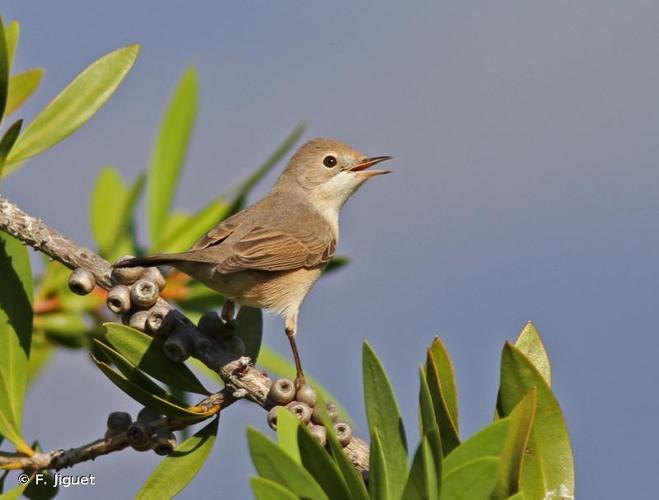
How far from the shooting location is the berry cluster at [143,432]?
2.78 metres

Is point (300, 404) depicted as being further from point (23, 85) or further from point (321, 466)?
point (23, 85)

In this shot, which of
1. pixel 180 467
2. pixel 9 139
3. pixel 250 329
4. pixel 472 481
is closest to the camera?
pixel 472 481

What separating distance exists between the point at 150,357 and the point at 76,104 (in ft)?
2.97

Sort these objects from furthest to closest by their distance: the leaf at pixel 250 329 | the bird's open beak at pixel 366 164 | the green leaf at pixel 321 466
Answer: the bird's open beak at pixel 366 164 < the leaf at pixel 250 329 < the green leaf at pixel 321 466

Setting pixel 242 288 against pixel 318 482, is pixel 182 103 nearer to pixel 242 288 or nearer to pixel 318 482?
pixel 242 288

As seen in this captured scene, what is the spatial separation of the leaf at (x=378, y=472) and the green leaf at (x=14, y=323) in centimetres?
126

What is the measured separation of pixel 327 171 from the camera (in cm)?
669

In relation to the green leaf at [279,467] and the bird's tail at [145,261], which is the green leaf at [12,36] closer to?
the bird's tail at [145,261]

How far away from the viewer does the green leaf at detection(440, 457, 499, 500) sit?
2.03 m

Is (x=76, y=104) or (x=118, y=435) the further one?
(x=76, y=104)

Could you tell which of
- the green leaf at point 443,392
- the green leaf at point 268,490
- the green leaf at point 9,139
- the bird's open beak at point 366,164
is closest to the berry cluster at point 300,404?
the green leaf at point 443,392

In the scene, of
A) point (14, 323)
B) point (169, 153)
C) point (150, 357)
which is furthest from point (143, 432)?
point (169, 153)

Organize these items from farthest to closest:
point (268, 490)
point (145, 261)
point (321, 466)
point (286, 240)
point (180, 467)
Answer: point (286, 240), point (145, 261), point (180, 467), point (321, 466), point (268, 490)

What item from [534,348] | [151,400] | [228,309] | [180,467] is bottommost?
[180,467]
